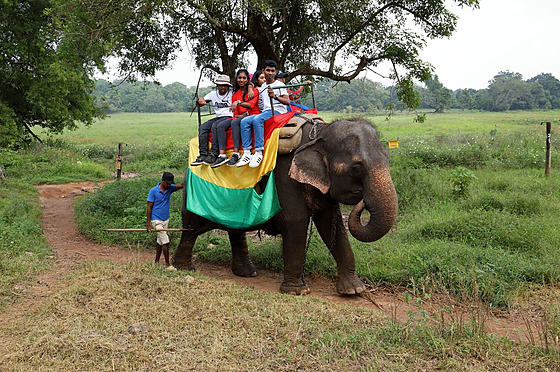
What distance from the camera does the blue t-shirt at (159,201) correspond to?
7087mm

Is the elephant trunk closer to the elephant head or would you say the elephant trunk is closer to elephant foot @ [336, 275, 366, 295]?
the elephant head

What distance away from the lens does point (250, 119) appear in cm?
647

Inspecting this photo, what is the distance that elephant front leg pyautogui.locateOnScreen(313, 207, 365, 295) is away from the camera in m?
6.29

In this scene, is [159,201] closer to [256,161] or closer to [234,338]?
[256,161]

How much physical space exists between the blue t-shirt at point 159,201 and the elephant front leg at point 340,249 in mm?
2222

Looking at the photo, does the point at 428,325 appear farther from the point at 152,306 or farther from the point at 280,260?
the point at 280,260

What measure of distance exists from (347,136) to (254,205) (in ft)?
5.07

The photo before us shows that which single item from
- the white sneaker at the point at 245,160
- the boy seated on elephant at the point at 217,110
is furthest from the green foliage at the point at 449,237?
the boy seated on elephant at the point at 217,110

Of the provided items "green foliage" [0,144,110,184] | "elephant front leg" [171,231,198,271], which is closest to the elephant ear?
"elephant front leg" [171,231,198,271]

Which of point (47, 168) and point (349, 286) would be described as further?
point (47, 168)

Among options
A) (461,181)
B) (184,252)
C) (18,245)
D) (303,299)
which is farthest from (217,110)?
(461,181)

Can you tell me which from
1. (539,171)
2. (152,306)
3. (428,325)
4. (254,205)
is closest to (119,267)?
(152,306)

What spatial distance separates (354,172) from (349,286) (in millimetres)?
1606

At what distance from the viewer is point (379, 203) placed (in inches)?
208
